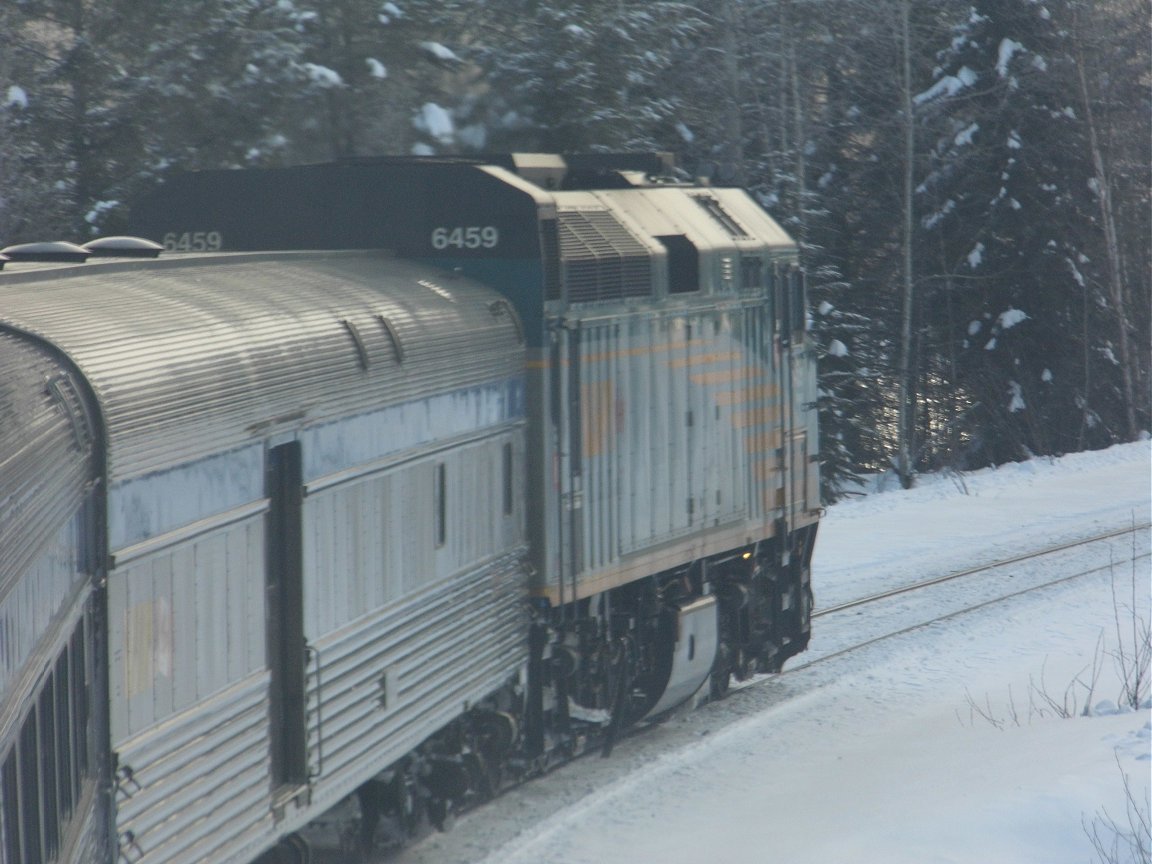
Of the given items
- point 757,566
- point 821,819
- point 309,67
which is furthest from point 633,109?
point 821,819

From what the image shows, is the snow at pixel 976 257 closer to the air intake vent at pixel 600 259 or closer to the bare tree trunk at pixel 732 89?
the bare tree trunk at pixel 732 89

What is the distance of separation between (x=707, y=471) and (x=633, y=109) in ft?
37.8

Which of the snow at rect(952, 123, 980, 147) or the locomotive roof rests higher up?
the snow at rect(952, 123, 980, 147)

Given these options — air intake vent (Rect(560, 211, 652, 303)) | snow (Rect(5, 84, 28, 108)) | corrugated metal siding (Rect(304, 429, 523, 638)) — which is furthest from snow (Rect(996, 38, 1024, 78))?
corrugated metal siding (Rect(304, 429, 523, 638))

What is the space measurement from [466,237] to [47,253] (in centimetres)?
262

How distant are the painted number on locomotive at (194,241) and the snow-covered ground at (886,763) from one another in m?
3.89

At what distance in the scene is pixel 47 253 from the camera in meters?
6.54

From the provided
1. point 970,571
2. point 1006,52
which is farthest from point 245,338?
point 1006,52

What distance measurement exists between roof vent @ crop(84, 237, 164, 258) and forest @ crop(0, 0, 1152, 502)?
5151 mm

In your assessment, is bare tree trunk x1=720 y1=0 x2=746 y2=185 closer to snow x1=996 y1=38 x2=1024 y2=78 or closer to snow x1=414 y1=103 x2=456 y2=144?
snow x1=414 y1=103 x2=456 y2=144

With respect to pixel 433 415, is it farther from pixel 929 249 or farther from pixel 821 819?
pixel 929 249

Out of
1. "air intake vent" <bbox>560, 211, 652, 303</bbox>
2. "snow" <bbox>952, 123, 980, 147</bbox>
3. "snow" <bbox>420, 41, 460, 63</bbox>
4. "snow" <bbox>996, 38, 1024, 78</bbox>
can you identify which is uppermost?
"snow" <bbox>996, 38, 1024, 78</bbox>

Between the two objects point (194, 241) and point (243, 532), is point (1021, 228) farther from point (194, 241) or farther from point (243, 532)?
point (243, 532)

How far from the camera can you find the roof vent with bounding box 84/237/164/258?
279 inches
